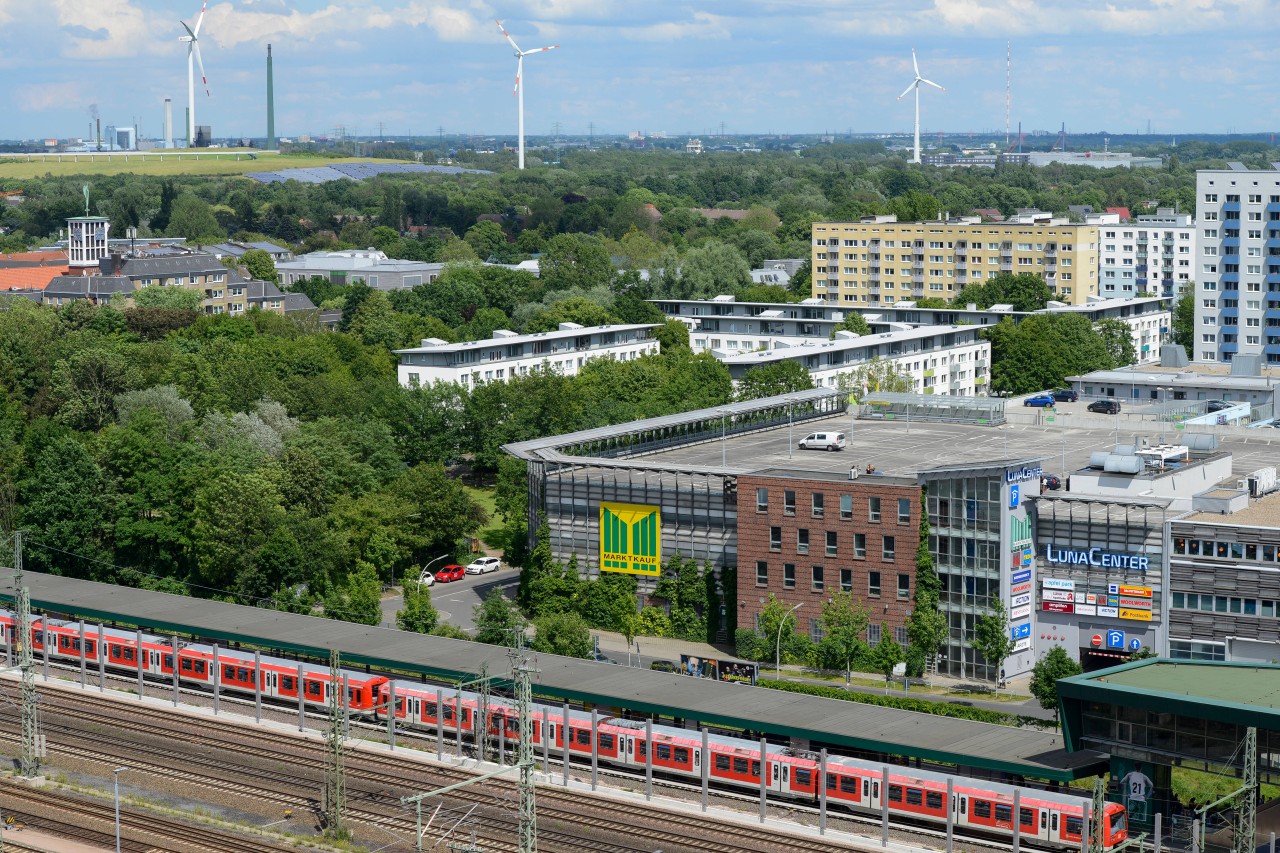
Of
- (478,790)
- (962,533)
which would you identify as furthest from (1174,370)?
(478,790)

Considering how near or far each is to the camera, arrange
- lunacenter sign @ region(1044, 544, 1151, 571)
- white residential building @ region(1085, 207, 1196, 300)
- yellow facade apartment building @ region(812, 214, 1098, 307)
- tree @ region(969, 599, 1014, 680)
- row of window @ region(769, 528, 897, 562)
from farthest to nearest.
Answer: white residential building @ region(1085, 207, 1196, 300) → yellow facade apartment building @ region(812, 214, 1098, 307) → row of window @ region(769, 528, 897, 562) → tree @ region(969, 599, 1014, 680) → lunacenter sign @ region(1044, 544, 1151, 571)

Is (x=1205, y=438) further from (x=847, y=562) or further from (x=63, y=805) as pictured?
(x=63, y=805)

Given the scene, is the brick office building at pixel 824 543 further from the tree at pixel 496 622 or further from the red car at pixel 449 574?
the red car at pixel 449 574

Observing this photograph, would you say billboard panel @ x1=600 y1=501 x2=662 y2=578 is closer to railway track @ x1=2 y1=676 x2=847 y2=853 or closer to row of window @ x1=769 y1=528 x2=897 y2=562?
row of window @ x1=769 y1=528 x2=897 y2=562

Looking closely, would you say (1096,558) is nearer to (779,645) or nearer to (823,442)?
(779,645)

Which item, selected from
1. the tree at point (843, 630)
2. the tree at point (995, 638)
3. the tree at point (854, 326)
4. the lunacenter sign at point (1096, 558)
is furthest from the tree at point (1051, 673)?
the tree at point (854, 326)

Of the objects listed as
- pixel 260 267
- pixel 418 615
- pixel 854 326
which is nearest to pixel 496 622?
pixel 418 615

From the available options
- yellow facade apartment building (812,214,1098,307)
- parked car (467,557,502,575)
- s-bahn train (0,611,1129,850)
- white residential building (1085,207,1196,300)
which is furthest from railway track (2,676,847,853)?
white residential building (1085,207,1196,300)
